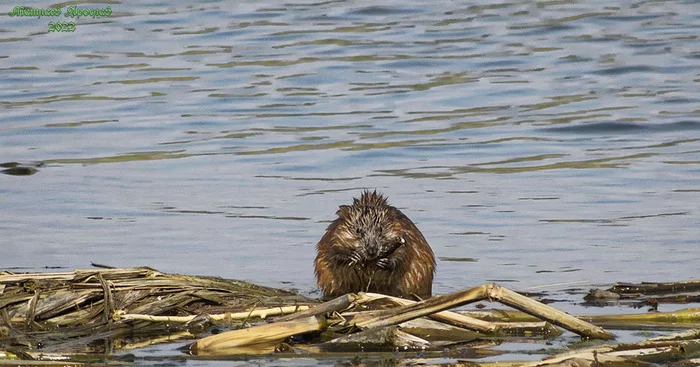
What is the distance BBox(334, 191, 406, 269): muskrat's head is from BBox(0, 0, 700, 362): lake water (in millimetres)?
664

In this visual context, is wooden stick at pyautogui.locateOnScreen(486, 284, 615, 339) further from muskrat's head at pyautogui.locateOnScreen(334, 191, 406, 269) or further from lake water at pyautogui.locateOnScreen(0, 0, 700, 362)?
muskrat's head at pyautogui.locateOnScreen(334, 191, 406, 269)

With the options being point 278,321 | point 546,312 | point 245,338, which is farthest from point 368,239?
point 546,312

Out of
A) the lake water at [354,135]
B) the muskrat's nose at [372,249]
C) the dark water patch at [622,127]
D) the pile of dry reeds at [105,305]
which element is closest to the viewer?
the pile of dry reeds at [105,305]

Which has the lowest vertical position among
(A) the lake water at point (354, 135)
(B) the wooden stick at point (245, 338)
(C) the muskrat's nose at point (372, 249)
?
(B) the wooden stick at point (245, 338)

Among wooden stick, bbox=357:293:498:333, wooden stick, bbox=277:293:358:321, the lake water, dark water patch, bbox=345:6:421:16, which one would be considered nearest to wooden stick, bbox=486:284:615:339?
wooden stick, bbox=357:293:498:333

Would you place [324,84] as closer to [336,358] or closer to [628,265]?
[628,265]

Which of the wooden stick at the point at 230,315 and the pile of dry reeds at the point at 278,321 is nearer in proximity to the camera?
the pile of dry reeds at the point at 278,321

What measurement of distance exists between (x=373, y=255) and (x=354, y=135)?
21.4 ft

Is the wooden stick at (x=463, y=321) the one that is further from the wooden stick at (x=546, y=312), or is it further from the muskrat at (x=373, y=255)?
the muskrat at (x=373, y=255)

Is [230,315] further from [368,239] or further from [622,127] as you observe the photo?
[622,127]

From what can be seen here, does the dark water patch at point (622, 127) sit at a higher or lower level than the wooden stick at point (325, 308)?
higher

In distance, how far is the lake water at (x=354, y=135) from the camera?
11008 mm

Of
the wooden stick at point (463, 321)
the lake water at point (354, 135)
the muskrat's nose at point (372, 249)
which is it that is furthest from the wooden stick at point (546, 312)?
the muskrat's nose at point (372, 249)

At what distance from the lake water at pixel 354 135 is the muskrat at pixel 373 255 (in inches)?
14.7
